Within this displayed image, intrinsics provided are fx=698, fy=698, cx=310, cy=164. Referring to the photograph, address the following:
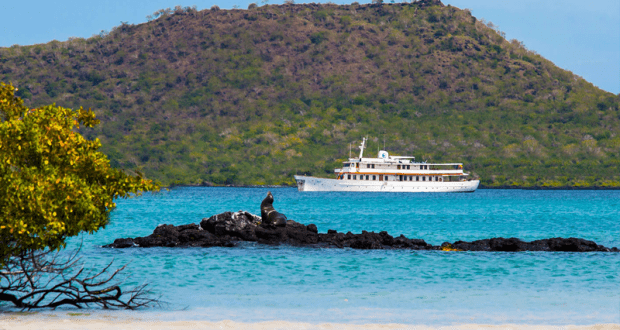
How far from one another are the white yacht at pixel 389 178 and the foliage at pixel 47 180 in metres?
103

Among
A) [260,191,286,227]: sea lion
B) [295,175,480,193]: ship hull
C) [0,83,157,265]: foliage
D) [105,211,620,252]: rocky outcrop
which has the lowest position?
[295,175,480,193]: ship hull

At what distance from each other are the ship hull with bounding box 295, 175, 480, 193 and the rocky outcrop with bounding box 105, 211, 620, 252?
8843cm

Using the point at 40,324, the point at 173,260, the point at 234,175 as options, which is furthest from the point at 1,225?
the point at 234,175

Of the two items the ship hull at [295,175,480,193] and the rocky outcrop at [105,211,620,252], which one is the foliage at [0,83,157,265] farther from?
the ship hull at [295,175,480,193]

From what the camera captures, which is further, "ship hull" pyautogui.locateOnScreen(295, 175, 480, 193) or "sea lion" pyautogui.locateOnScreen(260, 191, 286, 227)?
"ship hull" pyautogui.locateOnScreen(295, 175, 480, 193)

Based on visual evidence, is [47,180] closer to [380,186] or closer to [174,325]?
[174,325]

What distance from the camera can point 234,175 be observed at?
150875 mm

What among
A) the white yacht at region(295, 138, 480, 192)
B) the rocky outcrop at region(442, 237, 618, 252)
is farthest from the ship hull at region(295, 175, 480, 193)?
the rocky outcrop at region(442, 237, 618, 252)

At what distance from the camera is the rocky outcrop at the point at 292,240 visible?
1003 inches

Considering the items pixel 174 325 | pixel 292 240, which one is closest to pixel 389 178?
pixel 292 240

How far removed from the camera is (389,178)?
388ft

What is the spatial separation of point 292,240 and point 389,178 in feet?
303

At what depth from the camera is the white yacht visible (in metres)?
114

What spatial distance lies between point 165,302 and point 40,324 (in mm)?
3676
